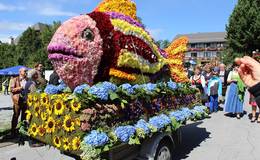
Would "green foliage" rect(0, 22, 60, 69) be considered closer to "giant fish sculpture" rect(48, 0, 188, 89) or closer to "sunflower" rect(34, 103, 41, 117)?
"giant fish sculpture" rect(48, 0, 188, 89)

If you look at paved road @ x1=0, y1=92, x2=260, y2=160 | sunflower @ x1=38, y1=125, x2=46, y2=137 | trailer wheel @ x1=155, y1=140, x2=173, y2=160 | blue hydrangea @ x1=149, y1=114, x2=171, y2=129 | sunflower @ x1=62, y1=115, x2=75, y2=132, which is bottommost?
paved road @ x1=0, y1=92, x2=260, y2=160

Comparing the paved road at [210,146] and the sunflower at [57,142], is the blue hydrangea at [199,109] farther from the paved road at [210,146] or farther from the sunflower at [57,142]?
the sunflower at [57,142]

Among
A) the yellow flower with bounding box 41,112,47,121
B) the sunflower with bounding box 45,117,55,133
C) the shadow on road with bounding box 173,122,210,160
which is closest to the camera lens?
the sunflower with bounding box 45,117,55,133

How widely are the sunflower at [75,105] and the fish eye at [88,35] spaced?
1.04 metres

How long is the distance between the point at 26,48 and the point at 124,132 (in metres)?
51.7

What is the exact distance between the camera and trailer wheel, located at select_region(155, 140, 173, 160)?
5.18 m

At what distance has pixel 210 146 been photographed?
713 cm

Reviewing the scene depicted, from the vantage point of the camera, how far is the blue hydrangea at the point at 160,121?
500cm

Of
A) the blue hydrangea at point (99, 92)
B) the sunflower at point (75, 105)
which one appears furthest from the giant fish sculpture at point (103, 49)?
the sunflower at point (75, 105)

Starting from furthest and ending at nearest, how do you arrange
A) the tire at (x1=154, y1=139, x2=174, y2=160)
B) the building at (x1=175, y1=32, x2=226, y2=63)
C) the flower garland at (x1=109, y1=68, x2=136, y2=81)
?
the building at (x1=175, y1=32, x2=226, y2=63) → the tire at (x1=154, y1=139, x2=174, y2=160) → the flower garland at (x1=109, y1=68, x2=136, y2=81)

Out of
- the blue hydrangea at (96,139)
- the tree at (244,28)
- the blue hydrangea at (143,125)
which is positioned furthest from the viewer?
the tree at (244,28)

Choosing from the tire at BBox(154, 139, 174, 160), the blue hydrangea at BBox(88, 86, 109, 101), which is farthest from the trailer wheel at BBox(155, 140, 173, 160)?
the blue hydrangea at BBox(88, 86, 109, 101)

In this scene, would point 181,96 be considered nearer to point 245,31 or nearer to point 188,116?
point 188,116

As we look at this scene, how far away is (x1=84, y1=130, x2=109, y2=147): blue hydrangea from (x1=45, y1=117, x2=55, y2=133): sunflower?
66 centimetres
